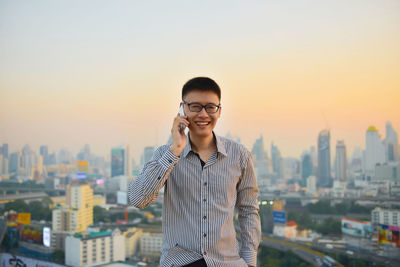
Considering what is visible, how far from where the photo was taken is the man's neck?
0.66 meters

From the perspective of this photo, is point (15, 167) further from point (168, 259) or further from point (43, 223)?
point (168, 259)

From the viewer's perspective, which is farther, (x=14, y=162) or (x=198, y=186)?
(x=14, y=162)

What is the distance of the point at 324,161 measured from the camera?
7.97 metres

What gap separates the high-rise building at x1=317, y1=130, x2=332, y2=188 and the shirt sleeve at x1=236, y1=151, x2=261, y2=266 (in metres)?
7.06

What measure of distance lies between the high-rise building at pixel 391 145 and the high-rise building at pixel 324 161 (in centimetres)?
130

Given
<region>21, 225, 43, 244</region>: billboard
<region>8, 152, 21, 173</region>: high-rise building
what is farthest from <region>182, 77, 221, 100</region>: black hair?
<region>8, 152, 21, 173</region>: high-rise building

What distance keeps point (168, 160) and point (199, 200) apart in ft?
0.30

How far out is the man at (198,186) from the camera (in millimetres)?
603

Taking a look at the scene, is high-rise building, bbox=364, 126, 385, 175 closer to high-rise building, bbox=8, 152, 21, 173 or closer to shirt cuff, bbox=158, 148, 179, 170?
high-rise building, bbox=8, 152, 21, 173

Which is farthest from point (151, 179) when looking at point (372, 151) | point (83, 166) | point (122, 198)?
point (83, 166)

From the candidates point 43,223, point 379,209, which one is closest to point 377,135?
point 379,209

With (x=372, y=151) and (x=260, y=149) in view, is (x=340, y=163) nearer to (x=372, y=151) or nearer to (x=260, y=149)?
(x=372, y=151)

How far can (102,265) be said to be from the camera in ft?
16.7

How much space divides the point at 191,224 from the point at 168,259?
70 millimetres
